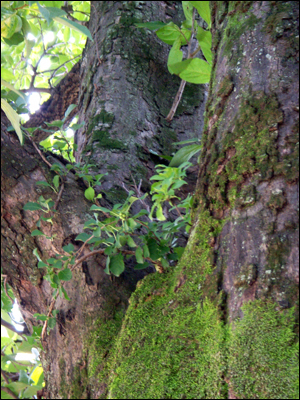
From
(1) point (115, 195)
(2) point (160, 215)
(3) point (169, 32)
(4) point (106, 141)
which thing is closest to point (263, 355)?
(2) point (160, 215)

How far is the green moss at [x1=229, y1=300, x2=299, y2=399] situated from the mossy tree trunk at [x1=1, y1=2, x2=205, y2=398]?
1.40ft

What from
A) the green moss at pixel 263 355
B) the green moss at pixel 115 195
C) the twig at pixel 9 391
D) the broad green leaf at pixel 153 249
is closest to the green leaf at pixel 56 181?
the green moss at pixel 115 195

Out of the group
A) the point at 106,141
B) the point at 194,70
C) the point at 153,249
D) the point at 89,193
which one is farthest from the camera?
the point at 106,141

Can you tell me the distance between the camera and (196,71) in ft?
4.17

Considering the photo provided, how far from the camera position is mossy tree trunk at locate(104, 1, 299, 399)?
774 millimetres

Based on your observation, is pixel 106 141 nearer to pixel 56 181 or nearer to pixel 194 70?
pixel 56 181

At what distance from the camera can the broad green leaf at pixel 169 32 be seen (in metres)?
1.41

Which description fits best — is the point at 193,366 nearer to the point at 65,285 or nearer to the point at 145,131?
the point at 65,285

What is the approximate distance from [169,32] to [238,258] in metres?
0.92

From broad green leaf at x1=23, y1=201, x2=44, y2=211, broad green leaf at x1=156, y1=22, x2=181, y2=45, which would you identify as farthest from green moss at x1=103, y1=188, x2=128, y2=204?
broad green leaf at x1=156, y1=22, x2=181, y2=45

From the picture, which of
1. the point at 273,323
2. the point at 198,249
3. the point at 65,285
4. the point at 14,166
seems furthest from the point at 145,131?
the point at 273,323

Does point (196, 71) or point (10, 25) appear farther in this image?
point (10, 25)

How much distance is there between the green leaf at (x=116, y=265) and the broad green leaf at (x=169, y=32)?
0.79 metres

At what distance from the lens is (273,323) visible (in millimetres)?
771
